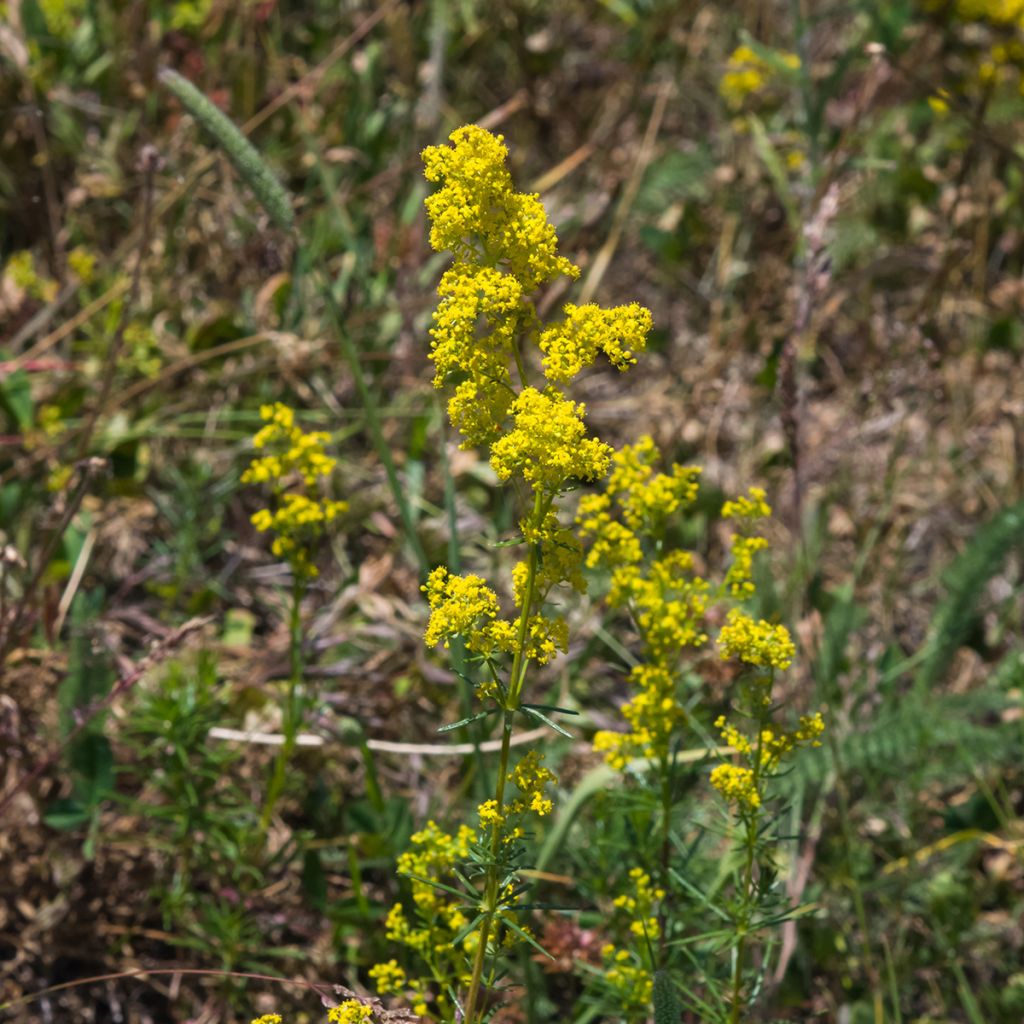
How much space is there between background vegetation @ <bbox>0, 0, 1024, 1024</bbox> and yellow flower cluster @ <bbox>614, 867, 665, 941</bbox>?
0.78 feet

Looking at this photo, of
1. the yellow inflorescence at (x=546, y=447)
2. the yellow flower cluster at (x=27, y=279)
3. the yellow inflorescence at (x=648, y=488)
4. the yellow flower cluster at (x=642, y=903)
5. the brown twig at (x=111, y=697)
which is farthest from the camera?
the yellow flower cluster at (x=27, y=279)

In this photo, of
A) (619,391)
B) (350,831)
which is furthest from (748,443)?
(350,831)

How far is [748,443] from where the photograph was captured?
4430 mm

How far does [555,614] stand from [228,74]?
2391mm

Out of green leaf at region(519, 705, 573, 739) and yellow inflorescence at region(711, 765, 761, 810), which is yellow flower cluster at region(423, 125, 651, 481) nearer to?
green leaf at region(519, 705, 573, 739)

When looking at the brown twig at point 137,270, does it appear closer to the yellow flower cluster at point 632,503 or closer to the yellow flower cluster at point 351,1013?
the yellow flower cluster at point 632,503

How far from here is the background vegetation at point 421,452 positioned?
290 cm

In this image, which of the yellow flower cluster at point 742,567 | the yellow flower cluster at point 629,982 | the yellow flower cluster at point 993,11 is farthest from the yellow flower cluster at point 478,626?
the yellow flower cluster at point 993,11

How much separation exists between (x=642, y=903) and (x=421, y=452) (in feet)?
6.75

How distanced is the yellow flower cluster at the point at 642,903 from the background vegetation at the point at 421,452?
0.24 m

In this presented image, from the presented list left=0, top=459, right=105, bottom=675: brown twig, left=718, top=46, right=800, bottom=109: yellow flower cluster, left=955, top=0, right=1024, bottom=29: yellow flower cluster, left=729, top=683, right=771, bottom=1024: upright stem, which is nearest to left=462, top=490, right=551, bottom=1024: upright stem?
left=729, top=683, right=771, bottom=1024: upright stem

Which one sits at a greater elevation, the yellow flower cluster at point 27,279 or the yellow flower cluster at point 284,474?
the yellow flower cluster at point 27,279

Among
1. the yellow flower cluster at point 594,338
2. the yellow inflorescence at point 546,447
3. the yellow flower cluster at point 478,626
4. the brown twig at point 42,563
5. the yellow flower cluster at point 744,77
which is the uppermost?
the yellow flower cluster at point 744,77

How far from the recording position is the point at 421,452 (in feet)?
13.4
